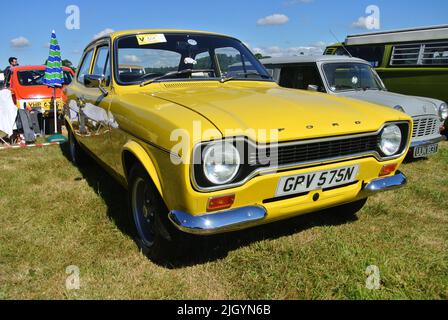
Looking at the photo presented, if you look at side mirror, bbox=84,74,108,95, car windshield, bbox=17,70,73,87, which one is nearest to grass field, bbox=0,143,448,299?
side mirror, bbox=84,74,108,95

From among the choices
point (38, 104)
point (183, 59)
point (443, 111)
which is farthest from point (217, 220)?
point (38, 104)

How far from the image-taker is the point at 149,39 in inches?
136

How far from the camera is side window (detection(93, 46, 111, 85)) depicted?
3412 millimetres

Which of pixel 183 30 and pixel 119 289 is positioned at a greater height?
pixel 183 30

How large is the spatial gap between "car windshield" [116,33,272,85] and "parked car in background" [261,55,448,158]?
6.36 ft

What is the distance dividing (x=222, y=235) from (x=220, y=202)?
1.01m

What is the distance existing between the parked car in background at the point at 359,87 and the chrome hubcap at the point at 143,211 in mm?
3434

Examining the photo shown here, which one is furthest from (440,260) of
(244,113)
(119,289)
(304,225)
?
(119,289)

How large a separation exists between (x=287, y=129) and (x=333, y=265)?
3.55 feet

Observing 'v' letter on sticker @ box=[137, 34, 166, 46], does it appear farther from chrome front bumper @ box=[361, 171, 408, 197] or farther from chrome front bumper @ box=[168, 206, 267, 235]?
chrome front bumper @ box=[361, 171, 408, 197]

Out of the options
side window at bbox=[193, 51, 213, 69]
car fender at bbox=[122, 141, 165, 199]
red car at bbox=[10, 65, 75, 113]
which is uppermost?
side window at bbox=[193, 51, 213, 69]

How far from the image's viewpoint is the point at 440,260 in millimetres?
2697

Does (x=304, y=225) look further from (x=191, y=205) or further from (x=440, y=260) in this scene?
(x=191, y=205)
